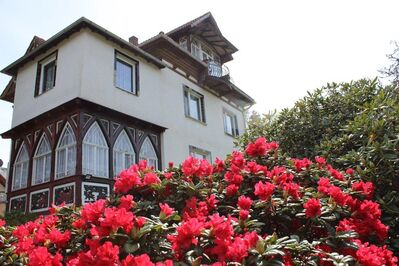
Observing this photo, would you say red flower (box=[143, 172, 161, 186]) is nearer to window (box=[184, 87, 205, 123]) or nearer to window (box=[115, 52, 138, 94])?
window (box=[115, 52, 138, 94])

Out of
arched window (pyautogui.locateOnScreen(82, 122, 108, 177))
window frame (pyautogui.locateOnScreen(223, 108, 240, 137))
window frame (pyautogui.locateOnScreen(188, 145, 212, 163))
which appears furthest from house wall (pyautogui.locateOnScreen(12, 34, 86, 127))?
window frame (pyautogui.locateOnScreen(223, 108, 240, 137))

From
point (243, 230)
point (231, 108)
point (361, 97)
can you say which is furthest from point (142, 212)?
point (231, 108)

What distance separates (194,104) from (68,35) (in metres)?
6.35

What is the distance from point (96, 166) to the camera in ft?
34.1

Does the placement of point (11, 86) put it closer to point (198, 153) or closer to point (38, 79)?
point (38, 79)

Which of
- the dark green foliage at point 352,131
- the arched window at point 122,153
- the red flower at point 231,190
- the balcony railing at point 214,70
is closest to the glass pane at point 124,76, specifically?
the arched window at point 122,153

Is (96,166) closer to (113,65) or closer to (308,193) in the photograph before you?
(113,65)

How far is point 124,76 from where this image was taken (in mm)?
12414

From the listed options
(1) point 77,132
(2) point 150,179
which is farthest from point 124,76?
(2) point 150,179

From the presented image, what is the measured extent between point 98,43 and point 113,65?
84 centimetres

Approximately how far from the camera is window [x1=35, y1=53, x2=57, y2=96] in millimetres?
12203

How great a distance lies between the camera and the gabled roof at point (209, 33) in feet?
54.2

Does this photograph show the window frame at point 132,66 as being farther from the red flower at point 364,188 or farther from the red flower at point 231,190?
the red flower at point 364,188

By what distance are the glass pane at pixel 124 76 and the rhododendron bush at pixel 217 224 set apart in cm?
878
